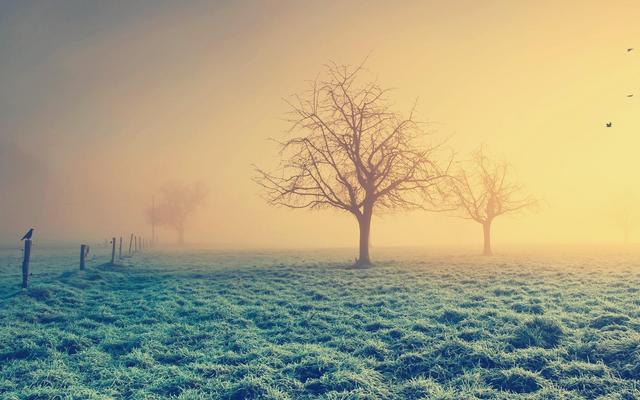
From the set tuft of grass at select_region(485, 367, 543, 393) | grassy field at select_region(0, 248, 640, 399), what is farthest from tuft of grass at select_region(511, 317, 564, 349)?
tuft of grass at select_region(485, 367, 543, 393)

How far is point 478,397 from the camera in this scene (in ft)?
23.2

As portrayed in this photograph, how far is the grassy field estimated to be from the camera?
24.9ft

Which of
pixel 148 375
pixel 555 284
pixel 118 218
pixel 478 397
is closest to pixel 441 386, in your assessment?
pixel 478 397

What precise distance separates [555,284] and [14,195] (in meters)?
215

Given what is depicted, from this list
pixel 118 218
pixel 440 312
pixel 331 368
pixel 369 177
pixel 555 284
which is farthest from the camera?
pixel 118 218

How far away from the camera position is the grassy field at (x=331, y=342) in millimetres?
7602

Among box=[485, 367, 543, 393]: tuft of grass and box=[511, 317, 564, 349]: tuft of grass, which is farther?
box=[511, 317, 564, 349]: tuft of grass

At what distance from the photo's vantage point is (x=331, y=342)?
401 inches

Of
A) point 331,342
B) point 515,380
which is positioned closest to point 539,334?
point 515,380

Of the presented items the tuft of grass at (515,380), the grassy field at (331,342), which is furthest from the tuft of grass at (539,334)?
the tuft of grass at (515,380)

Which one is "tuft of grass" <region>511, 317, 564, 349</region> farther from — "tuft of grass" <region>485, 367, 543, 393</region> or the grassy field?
"tuft of grass" <region>485, 367, 543, 393</region>

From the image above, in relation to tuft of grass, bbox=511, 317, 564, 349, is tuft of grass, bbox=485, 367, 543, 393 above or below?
below

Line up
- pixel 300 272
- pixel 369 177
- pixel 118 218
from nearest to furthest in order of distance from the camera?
pixel 300 272, pixel 369 177, pixel 118 218

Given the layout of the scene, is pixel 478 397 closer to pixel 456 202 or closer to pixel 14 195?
pixel 456 202
